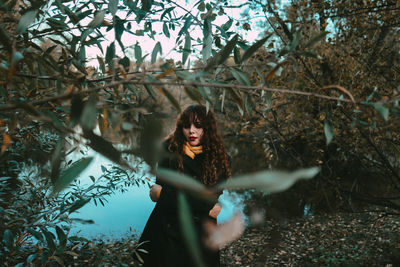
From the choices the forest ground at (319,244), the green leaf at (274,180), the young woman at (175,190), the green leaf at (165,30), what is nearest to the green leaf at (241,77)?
the green leaf at (274,180)

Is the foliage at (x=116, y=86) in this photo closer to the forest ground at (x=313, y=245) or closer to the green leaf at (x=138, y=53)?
the green leaf at (x=138, y=53)

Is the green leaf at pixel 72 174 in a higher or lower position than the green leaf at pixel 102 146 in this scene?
lower

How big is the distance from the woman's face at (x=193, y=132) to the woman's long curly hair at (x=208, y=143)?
0.02 meters

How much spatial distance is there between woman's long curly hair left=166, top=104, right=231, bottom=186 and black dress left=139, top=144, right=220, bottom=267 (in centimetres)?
6

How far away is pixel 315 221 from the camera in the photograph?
5934mm

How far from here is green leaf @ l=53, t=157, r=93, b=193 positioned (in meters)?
0.48

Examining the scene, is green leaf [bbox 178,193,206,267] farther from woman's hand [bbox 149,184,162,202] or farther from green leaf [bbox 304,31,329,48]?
woman's hand [bbox 149,184,162,202]

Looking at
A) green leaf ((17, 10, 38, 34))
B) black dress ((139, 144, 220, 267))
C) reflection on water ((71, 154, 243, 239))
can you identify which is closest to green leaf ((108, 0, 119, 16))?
green leaf ((17, 10, 38, 34))

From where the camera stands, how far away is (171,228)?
217cm

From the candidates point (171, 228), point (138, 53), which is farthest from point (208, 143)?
point (138, 53)

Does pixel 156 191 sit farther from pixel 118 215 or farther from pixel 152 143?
pixel 118 215

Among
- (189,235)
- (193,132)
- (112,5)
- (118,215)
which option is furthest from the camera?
(118,215)

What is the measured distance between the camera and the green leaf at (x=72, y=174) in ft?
1.58

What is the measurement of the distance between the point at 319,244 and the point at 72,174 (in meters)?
4.87
